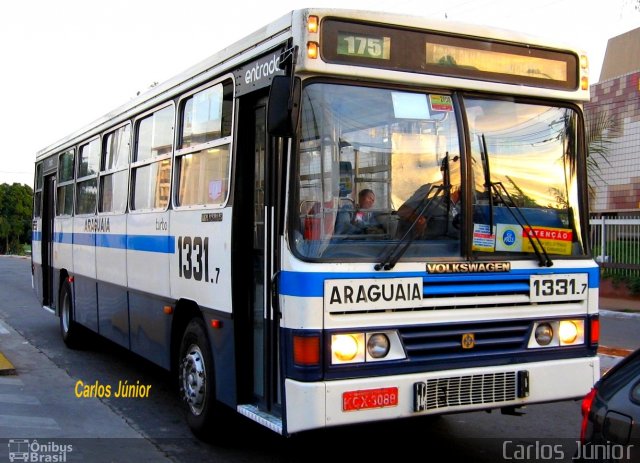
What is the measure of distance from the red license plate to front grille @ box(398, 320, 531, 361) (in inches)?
11.2

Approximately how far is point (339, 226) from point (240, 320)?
51.1 inches

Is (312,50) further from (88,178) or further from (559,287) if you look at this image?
(88,178)

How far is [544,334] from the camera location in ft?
17.7

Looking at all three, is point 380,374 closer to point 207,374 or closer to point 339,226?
point 339,226

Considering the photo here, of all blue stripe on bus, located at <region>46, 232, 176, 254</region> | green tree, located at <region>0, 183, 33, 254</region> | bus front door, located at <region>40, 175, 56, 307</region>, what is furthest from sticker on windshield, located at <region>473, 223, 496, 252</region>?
green tree, located at <region>0, 183, 33, 254</region>

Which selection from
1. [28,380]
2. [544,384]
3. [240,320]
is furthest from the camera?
[28,380]

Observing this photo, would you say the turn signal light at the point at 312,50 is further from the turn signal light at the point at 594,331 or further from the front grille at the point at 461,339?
the turn signal light at the point at 594,331

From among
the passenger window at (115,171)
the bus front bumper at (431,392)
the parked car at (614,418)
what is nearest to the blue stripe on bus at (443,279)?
the bus front bumper at (431,392)

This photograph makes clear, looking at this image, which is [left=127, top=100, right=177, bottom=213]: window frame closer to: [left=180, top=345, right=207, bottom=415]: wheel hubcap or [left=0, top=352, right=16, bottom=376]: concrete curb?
[left=180, top=345, right=207, bottom=415]: wheel hubcap

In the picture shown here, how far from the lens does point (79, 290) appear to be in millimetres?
10633

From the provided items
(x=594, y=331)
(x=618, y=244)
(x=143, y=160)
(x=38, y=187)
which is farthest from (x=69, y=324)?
(x=618, y=244)

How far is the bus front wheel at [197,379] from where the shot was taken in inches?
245

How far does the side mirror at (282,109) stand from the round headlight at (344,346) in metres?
1.33

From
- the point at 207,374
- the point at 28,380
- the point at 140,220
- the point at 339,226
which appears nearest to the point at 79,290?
the point at 28,380
